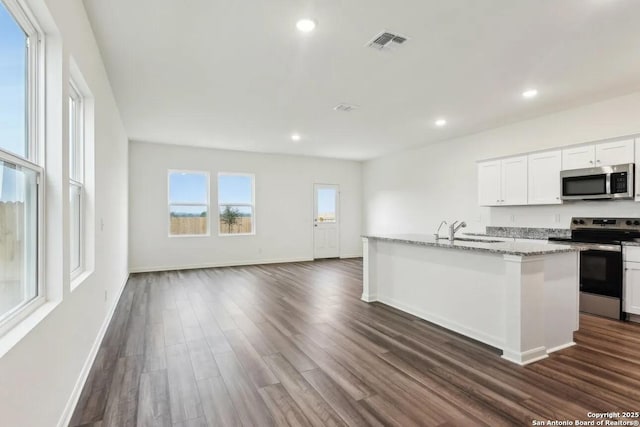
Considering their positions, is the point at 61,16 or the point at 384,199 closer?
the point at 61,16

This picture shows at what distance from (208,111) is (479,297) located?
4.25m

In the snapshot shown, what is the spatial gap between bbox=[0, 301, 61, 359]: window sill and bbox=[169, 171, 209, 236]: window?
223 inches

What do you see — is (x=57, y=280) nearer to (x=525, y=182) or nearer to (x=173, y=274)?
(x=173, y=274)

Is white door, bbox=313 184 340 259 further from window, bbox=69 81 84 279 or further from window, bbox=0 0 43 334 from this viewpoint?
window, bbox=0 0 43 334

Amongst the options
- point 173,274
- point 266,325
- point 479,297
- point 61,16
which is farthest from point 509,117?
point 173,274

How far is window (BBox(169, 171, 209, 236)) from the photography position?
284 inches

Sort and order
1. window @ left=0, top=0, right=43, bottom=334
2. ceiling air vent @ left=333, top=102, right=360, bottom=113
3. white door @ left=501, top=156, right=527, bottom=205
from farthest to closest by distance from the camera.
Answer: white door @ left=501, top=156, right=527, bottom=205, ceiling air vent @ left=333, top=102, right=360, bottom=113, window @ left=0, top=0, right=43, bottom=334

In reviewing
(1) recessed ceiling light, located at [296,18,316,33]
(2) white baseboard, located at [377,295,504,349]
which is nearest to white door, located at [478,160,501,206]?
(2) white baseboard, located at [377,295,504,349]

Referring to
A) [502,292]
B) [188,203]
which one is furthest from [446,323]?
[188,203]

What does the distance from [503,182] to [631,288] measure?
6.91ft

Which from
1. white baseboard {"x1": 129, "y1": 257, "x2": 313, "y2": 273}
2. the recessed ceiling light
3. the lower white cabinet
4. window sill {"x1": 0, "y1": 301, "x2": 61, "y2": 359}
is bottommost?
white baseboard {"x1": 129, "y1": 257, "x2": 313, "y2": 273}

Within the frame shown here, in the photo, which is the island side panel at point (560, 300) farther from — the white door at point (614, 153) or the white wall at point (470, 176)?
the white wall at point (470, 176)

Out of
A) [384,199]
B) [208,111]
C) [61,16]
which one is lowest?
[384,199]

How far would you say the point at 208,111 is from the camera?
486 cm
